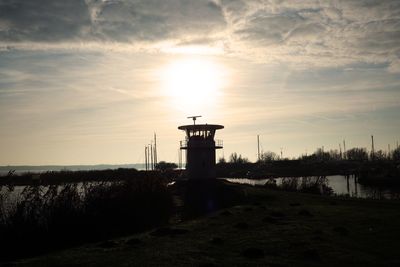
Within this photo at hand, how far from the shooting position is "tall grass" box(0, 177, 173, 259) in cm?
2222

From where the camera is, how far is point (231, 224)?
21.9m

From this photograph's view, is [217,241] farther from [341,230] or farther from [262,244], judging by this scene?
[341,230]

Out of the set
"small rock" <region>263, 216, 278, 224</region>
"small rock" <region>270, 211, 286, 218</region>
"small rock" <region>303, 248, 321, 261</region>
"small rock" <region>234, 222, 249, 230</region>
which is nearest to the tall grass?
"small rock" <region>234, 222, 249, 230</region>

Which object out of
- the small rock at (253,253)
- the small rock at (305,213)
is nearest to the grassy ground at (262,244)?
the small rock at (253,253)

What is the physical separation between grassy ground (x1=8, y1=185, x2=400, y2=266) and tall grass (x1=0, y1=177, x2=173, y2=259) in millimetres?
5165

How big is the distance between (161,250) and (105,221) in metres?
12.6

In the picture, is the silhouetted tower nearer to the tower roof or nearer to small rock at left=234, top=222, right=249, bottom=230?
the tower roof

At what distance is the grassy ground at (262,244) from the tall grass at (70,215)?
16.9 ft

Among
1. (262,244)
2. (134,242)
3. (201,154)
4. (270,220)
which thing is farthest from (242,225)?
(201,154)

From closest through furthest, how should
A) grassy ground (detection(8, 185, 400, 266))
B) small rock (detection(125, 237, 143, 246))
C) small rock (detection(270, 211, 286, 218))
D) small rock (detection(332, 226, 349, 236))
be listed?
grassy ground (detection(8, 185, 400, 266)) < small rock (detection(125, 237, 143, 246)) < small rock (detection(332, 226, 349, 236)) < small rock (detection(270, 211, 286, 218))

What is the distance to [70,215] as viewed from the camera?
1006 inches

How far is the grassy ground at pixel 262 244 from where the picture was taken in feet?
46.6

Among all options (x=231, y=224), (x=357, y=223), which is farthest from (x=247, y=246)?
(x=357, y=223)

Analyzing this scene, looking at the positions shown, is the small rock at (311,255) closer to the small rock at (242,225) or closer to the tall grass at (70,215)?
the small rock at (242,225)
